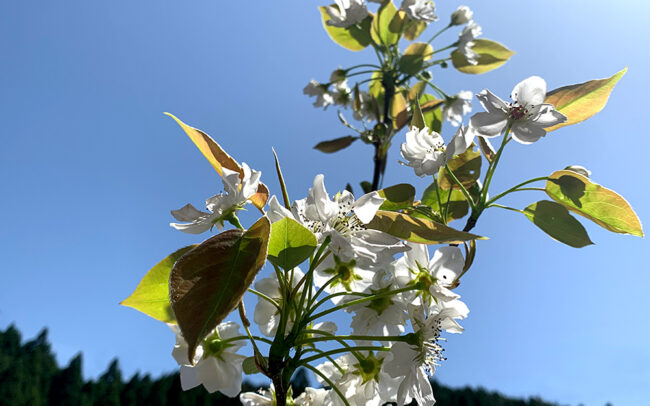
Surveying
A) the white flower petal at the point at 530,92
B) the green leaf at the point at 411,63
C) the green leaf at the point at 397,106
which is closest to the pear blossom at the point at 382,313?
the white flower petal at the point at 530,92

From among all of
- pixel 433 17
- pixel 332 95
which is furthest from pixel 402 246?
pixel 332 95

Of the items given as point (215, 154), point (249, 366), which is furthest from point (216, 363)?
point (215, 154)

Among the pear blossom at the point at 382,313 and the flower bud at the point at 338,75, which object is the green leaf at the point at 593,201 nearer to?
the pear blossom at the point at 382,313

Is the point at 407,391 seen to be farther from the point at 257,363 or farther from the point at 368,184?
the point at 368,184

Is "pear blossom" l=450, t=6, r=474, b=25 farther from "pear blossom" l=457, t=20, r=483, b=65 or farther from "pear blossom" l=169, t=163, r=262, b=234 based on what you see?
"pear blossom" l=169, t=163, r=262, b=234

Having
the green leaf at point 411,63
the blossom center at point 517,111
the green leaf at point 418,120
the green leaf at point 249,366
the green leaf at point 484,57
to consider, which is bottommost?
the green leaf at point 249,366

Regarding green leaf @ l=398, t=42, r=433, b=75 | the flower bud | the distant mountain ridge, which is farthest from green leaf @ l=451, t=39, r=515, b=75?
the distant mountain ridge
